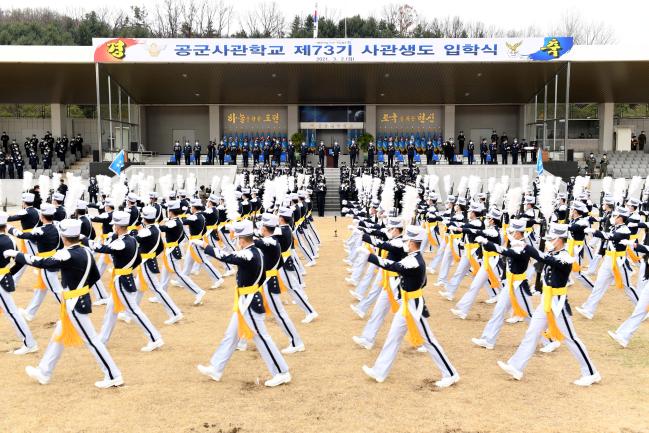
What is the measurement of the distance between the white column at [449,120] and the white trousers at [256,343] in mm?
35014

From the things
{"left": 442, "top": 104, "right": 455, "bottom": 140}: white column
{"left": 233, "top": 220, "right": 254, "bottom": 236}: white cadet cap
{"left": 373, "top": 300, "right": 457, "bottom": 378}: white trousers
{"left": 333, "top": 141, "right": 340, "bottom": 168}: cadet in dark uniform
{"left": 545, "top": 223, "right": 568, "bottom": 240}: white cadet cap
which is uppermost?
{"left": 442, "top": 104, "right": 455, "bottom": 140}: white column

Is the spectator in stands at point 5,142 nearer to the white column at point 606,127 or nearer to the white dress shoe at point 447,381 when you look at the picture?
the white dress shoe at point 447,381

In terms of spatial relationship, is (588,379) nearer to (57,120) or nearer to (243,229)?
(243,229)

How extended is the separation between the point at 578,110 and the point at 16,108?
38.5m

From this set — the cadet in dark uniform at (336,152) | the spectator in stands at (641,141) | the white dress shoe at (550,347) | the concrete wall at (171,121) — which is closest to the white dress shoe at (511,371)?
the white dress shoe at (550,347)

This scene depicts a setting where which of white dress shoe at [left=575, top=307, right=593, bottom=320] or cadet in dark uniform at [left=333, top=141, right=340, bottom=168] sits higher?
cadet in dark uniform at [left=333, top=141, right=340, bottom=168]

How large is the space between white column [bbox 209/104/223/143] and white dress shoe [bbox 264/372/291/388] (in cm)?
3494

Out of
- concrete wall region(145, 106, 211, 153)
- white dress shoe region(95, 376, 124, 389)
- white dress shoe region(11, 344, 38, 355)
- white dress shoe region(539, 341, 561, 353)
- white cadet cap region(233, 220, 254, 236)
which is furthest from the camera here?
concrete wall region(145, 106, 211, 153)

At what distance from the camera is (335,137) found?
4172cm

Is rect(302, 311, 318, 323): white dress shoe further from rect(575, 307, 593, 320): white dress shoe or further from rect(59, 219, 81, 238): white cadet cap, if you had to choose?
rect(575, 307, 593, 320): white dress shoe

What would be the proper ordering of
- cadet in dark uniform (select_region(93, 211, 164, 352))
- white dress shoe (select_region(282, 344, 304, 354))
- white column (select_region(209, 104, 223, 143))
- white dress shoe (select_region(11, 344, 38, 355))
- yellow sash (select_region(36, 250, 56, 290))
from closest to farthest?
cadet in dark uniform (select_region(93, 211, 164, 352)), white dress shoe (select_region(11, 344, 38, 355)), white dress shoe (select_region(282, 344, 304, 354)), yellow sash (select_region(36, 250, 56, 290)), white column (select_region(209, 104, 223, 143))

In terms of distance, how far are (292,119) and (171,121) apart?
792 centimetres

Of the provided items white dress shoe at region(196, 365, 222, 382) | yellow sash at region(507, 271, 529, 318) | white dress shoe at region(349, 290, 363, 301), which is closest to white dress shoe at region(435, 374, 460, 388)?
yellow sash at region(507, 271, 529, 318)

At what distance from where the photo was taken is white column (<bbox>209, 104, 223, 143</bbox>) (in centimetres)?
4078
